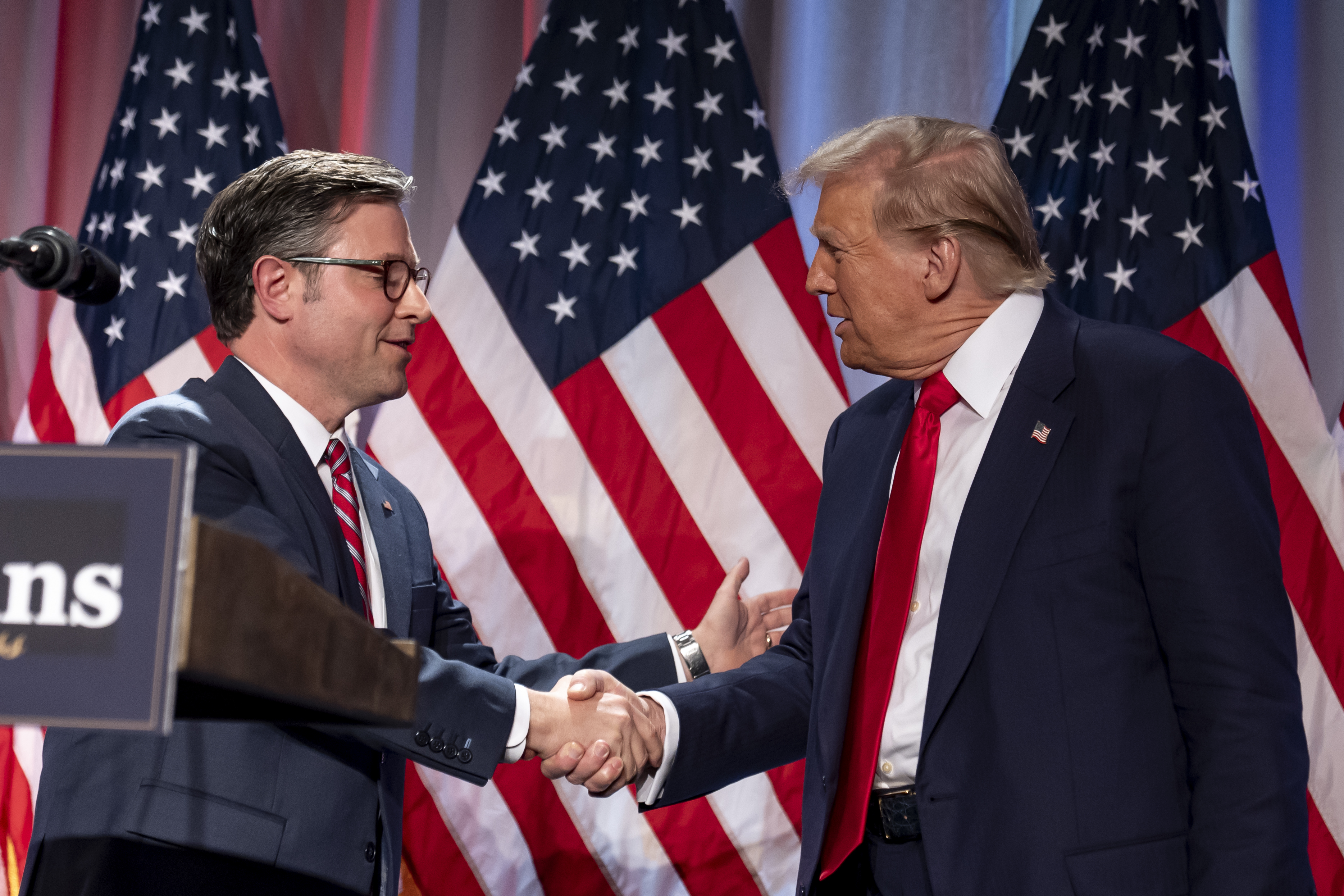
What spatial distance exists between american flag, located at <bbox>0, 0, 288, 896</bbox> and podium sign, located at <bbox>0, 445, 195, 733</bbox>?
2594mm

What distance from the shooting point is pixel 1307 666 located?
113 inches

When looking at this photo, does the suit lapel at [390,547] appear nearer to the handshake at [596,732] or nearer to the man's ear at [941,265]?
the handshake at [596,732]

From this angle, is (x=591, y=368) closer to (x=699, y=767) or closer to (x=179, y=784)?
(x=699, y=767)

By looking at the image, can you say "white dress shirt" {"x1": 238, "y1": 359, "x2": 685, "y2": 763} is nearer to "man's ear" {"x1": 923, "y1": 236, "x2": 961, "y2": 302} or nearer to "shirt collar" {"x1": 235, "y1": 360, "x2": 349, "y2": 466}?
"shirt collar" {"x1": 235, "y1": 360, "x2": 349, "y2": 466}

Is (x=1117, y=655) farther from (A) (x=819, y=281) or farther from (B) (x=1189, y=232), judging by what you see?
(B) (x=1189, y=232)

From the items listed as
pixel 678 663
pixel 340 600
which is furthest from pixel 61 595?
pixel 678 663

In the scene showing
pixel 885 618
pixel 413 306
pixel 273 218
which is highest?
pixel 273 218

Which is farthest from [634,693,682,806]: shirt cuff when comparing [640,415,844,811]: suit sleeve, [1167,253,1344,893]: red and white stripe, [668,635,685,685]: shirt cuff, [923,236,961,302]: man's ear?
[1167,253,1344,893]: red and white stripe

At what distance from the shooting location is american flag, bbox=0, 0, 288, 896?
10.3ft

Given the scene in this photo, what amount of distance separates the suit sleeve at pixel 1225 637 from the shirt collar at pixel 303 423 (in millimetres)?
1433

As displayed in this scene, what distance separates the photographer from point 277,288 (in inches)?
85.6

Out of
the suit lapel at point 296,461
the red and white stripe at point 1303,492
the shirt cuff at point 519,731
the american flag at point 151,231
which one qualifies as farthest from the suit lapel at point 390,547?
the red and white stripe at point 1303,492

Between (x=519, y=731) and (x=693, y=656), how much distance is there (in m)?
0.61

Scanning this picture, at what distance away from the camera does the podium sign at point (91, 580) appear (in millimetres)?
666
